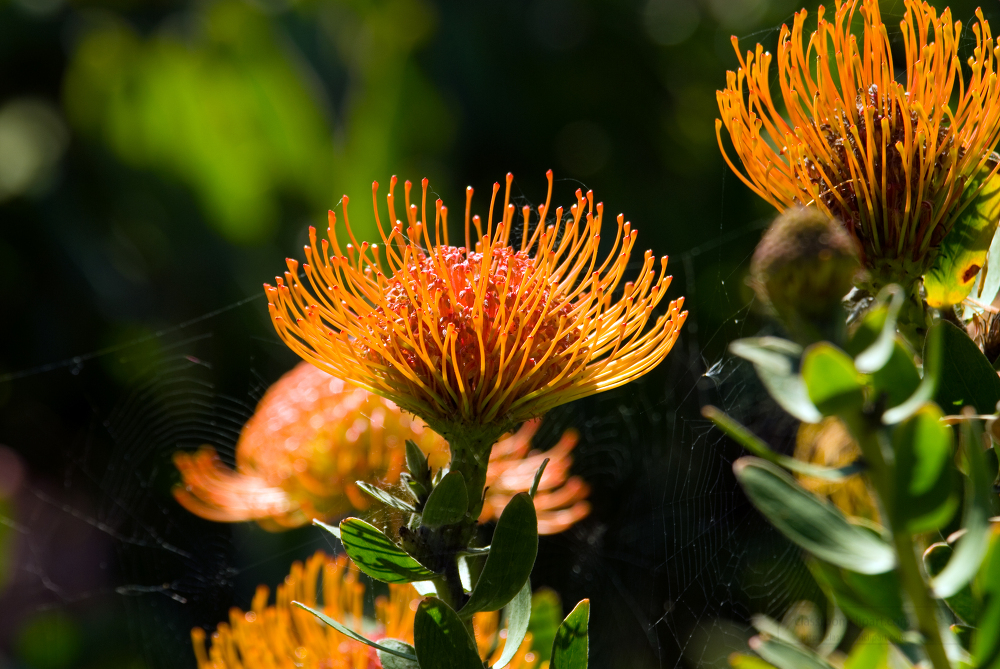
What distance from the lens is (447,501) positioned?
1.32 feet

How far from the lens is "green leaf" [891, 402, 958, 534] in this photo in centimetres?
22

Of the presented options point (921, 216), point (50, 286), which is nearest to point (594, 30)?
point (50, 286)

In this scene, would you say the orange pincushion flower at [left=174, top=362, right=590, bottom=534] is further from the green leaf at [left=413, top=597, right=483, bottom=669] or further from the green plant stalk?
the green plant stalk

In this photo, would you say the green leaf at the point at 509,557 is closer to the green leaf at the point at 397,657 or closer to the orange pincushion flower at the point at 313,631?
the green leaf at the point at 397,657

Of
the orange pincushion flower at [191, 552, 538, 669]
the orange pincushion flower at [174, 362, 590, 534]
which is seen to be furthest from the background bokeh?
the orange pincushion flower at [191, 552, 538, 669]

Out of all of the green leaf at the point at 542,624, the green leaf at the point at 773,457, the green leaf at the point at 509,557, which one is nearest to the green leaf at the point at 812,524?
the green leaf at the point at 773,457

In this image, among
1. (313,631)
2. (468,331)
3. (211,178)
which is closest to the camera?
(468,331)

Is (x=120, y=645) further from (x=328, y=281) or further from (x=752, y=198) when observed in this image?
(x=752, y=198)

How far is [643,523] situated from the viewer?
103 centimetres

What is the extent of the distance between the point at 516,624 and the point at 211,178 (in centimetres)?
207

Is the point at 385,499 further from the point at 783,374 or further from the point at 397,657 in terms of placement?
the point at 783,374

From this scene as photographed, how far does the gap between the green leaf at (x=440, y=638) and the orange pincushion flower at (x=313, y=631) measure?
17 cm

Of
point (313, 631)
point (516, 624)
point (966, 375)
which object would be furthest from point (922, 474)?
point (313, 631)

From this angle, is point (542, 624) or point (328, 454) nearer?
point (542, 624)
